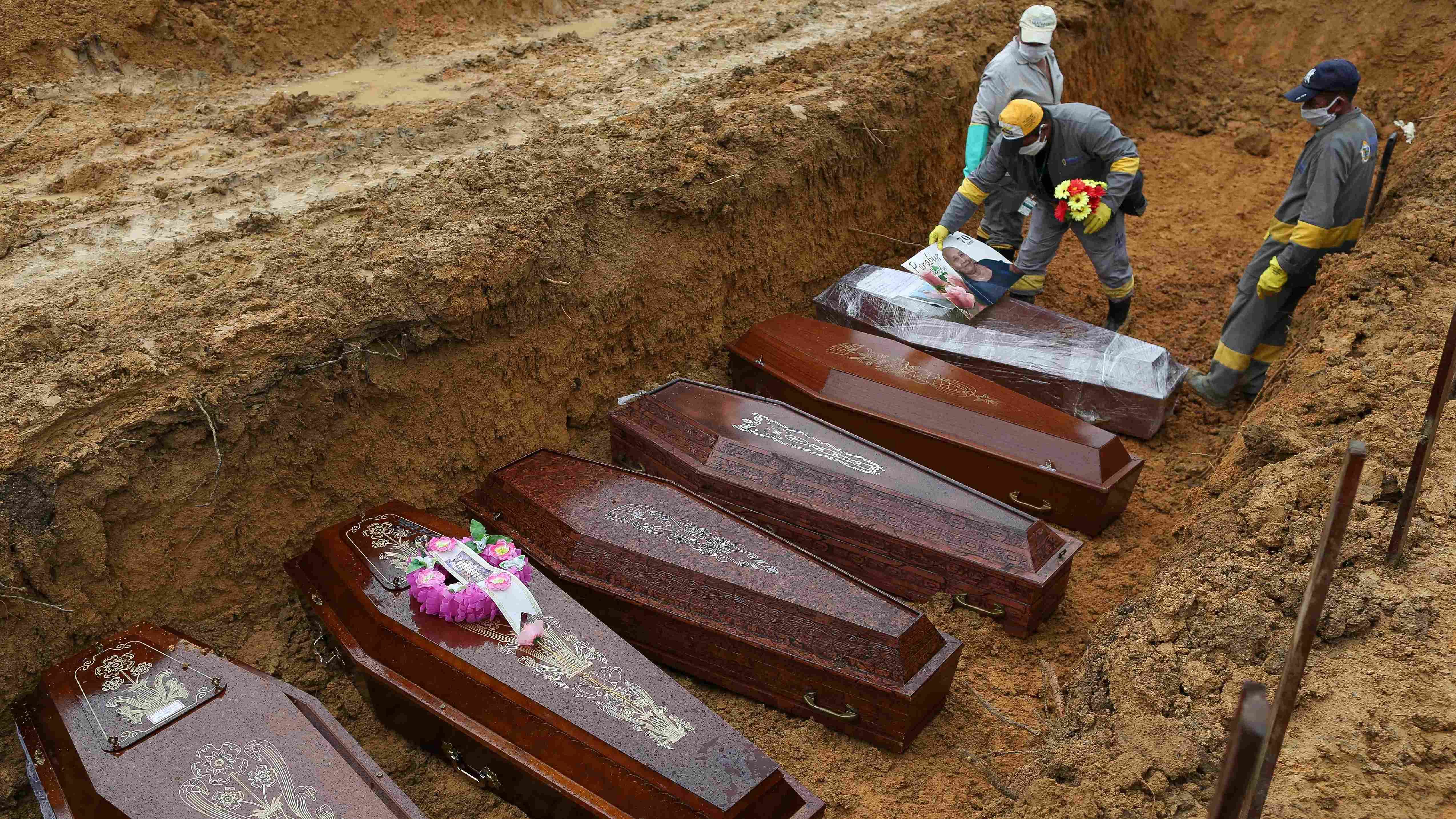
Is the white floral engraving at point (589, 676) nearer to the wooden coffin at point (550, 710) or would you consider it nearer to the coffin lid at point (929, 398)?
the wooden coffin at point (550, 710)

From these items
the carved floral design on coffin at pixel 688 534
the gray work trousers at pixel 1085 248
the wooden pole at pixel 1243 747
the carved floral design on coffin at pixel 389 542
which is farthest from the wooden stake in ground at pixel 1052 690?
the gray work trousers at pixel 1085 248

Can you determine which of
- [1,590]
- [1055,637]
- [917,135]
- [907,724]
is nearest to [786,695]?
[907,724]

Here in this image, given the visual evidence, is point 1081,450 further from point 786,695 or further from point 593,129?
point 593,129

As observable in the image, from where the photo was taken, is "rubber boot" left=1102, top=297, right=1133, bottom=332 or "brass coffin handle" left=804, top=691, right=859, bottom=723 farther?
"rubber boot" left=1102, top=297, right=1133, bottom=332

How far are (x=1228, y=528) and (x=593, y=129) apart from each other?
4.08 metres

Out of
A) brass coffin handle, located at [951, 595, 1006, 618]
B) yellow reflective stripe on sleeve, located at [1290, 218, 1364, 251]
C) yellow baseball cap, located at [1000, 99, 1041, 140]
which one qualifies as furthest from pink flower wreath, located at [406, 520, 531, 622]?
yellow reflective stripe on sleeve, located at [1290, 218, 1364, 251]

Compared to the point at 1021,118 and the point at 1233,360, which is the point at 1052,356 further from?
the point at 1021,118

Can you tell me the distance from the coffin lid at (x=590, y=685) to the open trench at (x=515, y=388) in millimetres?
547

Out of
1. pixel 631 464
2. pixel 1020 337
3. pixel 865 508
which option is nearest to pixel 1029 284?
pixel 1020 337

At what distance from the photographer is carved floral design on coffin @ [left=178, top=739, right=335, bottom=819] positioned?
107 inches

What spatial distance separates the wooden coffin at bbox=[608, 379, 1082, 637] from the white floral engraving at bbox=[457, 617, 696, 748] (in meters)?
1.22

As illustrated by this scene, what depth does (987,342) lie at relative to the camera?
5.25 meters

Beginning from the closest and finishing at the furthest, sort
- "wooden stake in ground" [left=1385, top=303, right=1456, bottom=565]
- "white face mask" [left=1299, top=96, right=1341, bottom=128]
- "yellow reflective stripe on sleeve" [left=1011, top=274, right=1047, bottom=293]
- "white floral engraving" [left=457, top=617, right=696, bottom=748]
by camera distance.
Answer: "wooden stake in ground" [left=1385, top=303, right=1456, bottom=565]
"white floral engraving" [left=457, top=617, right=696, bottom=748]
"white face mask" [left=1299, top=96, right=1341, bottom=128]
"yellow reflective stripe on sleeve" [left=1011, top=274, right=1047, bottom=293]

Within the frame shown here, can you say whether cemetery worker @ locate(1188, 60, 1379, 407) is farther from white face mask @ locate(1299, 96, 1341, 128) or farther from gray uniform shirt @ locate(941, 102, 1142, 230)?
gray uniform shirt @ locate(941, 102, 1142, 230)
